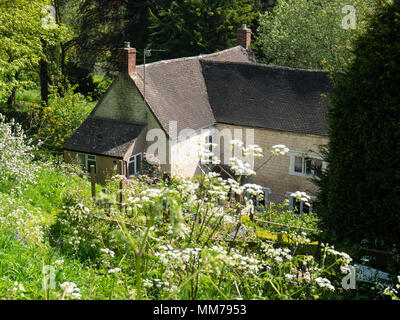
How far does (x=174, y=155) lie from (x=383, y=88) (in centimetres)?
1525

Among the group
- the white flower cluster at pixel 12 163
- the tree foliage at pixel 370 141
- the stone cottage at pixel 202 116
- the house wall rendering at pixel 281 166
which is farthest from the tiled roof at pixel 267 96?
the tree foliage at pixel 370 141

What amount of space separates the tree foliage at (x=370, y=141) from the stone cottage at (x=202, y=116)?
12798 millimetres

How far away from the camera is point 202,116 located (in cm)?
2517

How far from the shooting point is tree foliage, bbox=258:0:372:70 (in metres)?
31.2

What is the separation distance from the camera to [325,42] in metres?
31.1

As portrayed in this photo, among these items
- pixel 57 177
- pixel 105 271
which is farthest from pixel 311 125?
pixel 105 271

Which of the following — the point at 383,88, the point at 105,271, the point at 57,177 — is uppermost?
the point at 383,88

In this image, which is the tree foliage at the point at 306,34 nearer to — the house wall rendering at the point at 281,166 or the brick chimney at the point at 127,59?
the house wall rendering at the point at 281,166

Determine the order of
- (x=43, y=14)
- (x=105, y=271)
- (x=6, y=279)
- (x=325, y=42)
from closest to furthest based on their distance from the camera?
1. (x=6, y=279)
2. (x=105, y=271)
3. (x=43, y=14)
4. (x=325, y=42)

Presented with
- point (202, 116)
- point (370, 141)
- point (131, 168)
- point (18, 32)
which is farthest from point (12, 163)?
point (18, 32)

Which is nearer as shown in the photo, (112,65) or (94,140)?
(94,140)

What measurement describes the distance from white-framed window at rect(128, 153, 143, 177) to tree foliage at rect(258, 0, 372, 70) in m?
14.4

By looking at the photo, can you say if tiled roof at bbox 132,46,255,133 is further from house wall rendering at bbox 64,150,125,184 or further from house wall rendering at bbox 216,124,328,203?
house wall rendering at bbox 64,150,125,184
